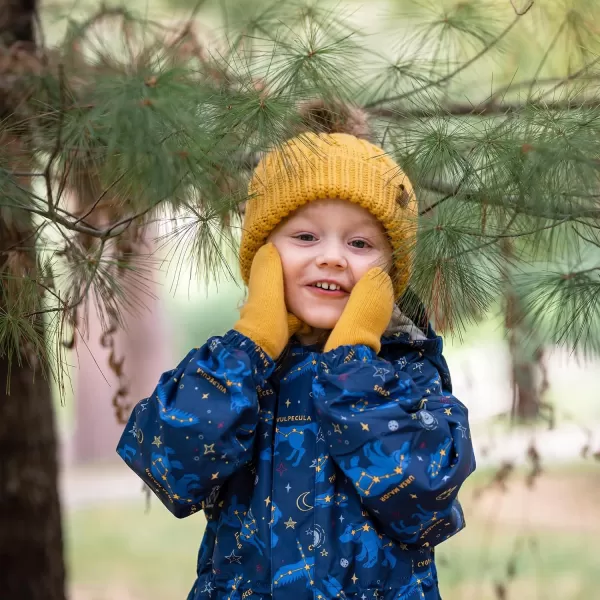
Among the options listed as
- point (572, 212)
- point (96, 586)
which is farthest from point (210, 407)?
point (96, 586)

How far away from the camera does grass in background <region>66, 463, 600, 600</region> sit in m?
2.85

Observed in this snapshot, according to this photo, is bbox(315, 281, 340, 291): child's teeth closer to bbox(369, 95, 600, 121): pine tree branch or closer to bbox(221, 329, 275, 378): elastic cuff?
bbox(221, 329, 275, 378): elastic cuff

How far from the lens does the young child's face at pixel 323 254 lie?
108 cm

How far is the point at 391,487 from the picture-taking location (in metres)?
0.96

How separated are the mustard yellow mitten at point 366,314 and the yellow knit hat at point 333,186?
0.04 m

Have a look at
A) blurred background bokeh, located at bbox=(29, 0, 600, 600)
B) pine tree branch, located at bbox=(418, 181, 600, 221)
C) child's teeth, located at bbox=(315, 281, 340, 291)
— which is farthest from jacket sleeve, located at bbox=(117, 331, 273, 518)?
blurred background bokeh, located at bbox=(29, 0, 600, 600)

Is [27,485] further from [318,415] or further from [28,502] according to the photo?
[318,415]

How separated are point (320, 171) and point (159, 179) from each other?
176 millimetres

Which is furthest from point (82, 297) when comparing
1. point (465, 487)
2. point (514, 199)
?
point (465, 487)

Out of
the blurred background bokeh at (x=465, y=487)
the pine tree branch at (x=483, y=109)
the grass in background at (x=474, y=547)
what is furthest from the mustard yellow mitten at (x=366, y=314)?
the grass in background at (x=474, y=547)

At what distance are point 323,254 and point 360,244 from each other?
0.05 metres

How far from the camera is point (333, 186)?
107 cm

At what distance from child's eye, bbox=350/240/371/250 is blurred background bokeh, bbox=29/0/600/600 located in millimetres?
680

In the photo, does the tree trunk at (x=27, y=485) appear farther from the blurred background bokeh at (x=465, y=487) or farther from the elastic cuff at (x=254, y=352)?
the elastic cuff at (x=254, y=352)
